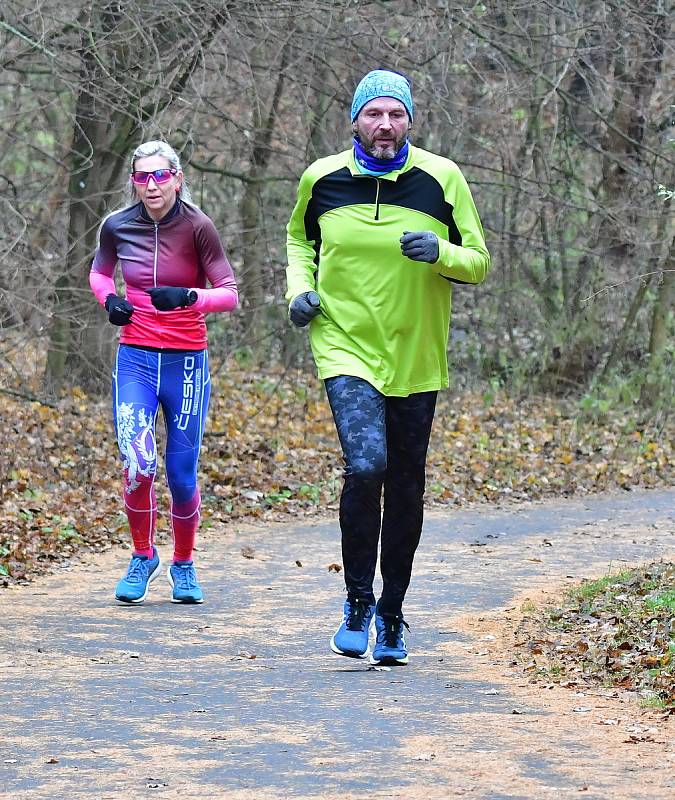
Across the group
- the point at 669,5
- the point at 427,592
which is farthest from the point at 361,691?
the point at 669,5

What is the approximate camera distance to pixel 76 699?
19.5ft

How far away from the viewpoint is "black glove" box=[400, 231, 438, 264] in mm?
5957

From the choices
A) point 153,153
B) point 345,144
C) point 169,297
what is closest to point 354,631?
point 169,297

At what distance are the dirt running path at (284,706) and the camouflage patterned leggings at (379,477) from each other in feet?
1.45

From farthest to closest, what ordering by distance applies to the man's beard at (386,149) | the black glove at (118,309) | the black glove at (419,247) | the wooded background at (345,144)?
1. the wooded background at (345,144)
2. the black glove at (118,309)
3. the man's beard at (386,149)
4. the black glove at (419,247)

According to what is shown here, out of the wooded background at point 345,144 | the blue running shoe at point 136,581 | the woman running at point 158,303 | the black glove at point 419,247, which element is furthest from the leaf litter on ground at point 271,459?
the black glove at point 419,247

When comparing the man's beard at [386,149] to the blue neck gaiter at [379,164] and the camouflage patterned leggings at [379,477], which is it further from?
the camouflage patterned leggings at [379,477]

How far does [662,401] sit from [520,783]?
16468 mm

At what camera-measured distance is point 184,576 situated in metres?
8.48

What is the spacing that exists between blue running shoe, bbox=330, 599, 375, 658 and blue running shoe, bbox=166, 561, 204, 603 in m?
2.11

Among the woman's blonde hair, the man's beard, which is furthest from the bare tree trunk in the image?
the man's beard

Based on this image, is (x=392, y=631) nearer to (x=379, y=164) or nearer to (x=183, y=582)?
(x=379, y=164)

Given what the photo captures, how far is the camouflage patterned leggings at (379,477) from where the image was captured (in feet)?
20.4

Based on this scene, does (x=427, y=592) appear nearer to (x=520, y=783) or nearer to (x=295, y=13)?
(x=520, y=783)
